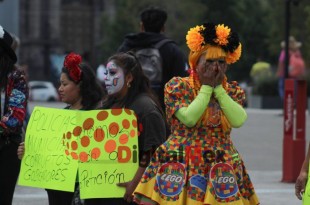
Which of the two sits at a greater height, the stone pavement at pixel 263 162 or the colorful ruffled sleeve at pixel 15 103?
the colorful ruffled sleeve at pixel 15 103

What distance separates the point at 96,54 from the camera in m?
78.2

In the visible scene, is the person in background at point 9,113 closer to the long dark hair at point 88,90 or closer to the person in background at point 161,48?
the long dark hair at point 88,90

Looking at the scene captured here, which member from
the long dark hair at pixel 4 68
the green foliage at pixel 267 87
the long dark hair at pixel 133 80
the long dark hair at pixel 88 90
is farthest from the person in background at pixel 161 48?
the green foliage at pixel 267 87

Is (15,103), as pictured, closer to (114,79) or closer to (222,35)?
(114,79)

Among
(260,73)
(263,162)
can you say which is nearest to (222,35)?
(263,162)

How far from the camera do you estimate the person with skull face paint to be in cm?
646

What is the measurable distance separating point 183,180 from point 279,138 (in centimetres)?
1213

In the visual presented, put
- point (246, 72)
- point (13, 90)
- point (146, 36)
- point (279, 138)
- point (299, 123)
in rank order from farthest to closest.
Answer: point (246, 72) < point (279, 138) < point (299, 123) < point (146, 36) < point (13, 90)

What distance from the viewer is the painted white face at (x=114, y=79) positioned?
664 centimetres

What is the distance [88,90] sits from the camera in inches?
282

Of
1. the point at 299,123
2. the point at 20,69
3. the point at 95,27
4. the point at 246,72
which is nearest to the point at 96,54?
the point at 95,27

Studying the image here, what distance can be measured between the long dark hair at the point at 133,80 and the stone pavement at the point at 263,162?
12.8 ft

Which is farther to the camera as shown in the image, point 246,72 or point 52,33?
point 52,33

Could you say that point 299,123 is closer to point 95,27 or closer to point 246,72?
point 246,72
